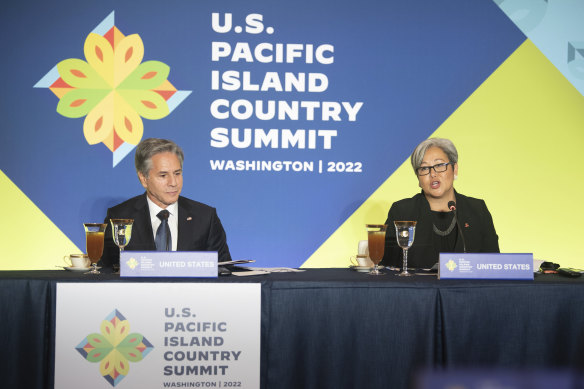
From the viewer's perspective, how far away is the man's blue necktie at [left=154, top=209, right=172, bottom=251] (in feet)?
9.25

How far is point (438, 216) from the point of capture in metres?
2.99

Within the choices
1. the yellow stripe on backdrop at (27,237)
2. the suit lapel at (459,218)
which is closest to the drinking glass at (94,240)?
the suit lapel at (459,218)

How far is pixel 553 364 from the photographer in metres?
1.90

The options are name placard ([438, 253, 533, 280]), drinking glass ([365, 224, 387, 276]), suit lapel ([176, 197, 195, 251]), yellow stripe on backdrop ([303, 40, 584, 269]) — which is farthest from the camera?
yellow stripe on backdrop ([303, 40, 584, 269])

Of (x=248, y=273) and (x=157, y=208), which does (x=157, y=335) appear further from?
(x=157, y=208)

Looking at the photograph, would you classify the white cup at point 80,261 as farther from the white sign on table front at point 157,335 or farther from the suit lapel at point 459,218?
the suit lapel at point 459,218

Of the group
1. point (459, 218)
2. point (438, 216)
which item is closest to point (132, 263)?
point (438, 216)

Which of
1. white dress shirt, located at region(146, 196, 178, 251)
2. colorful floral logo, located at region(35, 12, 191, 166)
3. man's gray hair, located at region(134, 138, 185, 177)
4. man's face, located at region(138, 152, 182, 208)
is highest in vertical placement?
colorful floral logo, located at region(35, 12, 191, 166)

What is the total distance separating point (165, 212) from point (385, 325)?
141 cm

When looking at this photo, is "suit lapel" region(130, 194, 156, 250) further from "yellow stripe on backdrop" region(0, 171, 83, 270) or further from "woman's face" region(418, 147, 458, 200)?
"woman's face" region(418, 147, 458, 200)

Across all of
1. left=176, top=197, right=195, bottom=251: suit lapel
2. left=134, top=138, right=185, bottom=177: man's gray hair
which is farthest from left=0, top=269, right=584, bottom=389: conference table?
left=134, top=138, right=185, bottom=177: man's gray hair

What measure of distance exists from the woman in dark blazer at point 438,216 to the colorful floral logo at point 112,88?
181 centimetres

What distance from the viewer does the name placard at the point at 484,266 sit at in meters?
2.00

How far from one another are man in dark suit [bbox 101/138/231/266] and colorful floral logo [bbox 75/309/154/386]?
1003mm
